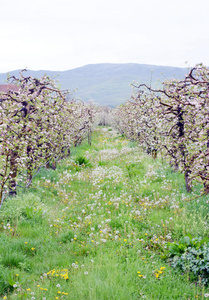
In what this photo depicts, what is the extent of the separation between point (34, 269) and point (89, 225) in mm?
2362

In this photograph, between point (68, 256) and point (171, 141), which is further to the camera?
point (171, 141)

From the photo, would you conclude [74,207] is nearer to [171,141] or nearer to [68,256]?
[68,256]

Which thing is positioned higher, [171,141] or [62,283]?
[171,141]

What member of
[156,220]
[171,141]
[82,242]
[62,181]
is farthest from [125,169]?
[82,242]

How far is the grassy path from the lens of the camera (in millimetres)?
4555

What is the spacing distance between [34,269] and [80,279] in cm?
123

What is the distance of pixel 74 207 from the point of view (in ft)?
29.2

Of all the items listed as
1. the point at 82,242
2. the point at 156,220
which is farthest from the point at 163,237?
the point at 82,242

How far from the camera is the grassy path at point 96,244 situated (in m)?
4.55

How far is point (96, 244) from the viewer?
20.2 feet

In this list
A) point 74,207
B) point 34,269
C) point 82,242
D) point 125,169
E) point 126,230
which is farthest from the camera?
point 125,169

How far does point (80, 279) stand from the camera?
473cm

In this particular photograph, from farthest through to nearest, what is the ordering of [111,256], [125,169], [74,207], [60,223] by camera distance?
[125,169] → [74,207] → [60,223] → [111,256]

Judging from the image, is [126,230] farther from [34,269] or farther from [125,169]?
[125,169]
